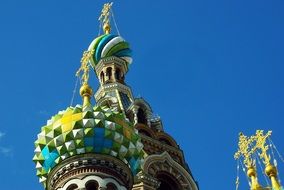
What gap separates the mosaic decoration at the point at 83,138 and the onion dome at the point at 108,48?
35.6 ft

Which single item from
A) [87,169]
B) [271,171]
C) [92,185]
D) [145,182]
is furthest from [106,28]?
[92,185]

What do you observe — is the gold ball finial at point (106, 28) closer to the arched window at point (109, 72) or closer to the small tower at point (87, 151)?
the arched window at point (109, 72)

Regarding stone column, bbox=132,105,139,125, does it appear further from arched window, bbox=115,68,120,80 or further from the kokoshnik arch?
the kokoshnik arch

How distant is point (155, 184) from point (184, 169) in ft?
6.25

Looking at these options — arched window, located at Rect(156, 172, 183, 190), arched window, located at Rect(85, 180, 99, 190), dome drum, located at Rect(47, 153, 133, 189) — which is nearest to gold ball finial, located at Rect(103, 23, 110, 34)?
arched window, located at Rect(156, 172, 183, 190)

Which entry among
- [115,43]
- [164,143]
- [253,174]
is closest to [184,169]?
[164,143]

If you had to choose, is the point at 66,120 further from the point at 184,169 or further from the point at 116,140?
the point at 184,169

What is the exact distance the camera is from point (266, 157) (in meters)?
21.1

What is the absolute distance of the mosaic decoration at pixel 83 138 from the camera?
19.0 metres

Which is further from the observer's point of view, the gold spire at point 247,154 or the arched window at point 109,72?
the arched window at point 109,72

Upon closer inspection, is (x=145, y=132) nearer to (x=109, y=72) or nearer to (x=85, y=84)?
(x=109, y=72)

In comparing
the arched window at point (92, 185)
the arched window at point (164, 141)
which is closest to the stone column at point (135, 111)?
the arched window at point (164, 141)

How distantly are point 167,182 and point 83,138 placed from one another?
22.1 feet

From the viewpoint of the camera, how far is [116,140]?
1919cm
